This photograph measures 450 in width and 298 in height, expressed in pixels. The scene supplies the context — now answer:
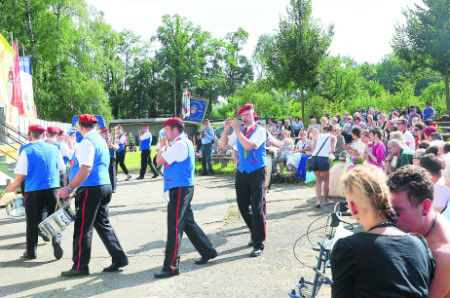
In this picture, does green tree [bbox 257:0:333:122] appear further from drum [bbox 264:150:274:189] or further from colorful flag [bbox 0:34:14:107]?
drum [bbox 264:150:274:189]

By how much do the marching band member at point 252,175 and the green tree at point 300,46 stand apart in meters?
17.2

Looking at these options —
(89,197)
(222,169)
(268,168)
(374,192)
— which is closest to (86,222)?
(89,197)

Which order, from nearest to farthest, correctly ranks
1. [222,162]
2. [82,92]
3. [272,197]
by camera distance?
[272,197]
[222,162]
[82,92]

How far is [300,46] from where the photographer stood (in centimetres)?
2225

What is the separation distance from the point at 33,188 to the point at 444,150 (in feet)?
17.5

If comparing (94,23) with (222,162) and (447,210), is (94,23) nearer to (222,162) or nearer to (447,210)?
(222,162)

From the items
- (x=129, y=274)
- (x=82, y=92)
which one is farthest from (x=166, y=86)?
(x=129, y=274)

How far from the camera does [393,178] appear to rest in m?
2.14

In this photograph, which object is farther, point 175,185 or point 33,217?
point 33,217

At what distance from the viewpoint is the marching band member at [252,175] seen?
5.46 metres

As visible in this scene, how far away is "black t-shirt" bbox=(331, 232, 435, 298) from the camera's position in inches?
69.1

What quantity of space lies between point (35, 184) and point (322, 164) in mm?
5302

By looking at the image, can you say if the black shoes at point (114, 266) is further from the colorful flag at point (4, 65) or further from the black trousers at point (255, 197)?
the colorful flag at point (4, 65)

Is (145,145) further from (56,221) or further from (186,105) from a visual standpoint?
(56,221)
